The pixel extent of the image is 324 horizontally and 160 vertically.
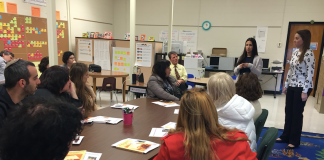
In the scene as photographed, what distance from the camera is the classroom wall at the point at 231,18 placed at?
6.46 m

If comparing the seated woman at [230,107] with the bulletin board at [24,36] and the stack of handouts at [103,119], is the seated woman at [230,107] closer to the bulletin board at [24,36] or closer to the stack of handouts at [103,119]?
the stack of handouts at [103,119]

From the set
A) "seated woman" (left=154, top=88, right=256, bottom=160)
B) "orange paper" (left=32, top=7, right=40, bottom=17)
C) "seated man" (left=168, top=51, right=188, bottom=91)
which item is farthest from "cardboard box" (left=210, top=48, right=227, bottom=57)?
"seated woman" (left=154, top=88, right=256, bottom=160)

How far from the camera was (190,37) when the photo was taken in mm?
7406

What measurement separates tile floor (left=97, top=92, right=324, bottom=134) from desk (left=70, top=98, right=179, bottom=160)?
2612 mm

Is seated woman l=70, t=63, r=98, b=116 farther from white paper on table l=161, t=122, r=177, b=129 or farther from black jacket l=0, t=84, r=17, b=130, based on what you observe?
white paper on table l=161, t=122, r=177, b=129

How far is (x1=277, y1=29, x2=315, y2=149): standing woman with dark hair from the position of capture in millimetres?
2733

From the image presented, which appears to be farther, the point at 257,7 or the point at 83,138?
the point at 257,7

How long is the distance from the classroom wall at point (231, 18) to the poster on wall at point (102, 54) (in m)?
2.12

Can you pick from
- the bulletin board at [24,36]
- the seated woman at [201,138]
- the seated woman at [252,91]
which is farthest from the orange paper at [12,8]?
the seated woman at [201,138]

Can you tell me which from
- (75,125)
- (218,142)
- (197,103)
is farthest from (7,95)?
(218,142)

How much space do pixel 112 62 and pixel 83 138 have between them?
4745 millimetres

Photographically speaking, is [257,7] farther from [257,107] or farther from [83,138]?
[83,138]

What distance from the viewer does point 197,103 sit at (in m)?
1.07

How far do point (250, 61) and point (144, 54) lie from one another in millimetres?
3247
